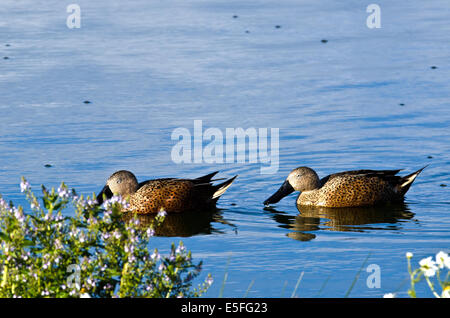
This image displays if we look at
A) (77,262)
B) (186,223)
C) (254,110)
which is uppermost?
(254,110)

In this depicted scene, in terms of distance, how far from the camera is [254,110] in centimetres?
1475

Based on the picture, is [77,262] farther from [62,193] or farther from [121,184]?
[121,184]

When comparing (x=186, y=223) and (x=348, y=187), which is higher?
(x=348, y=187)

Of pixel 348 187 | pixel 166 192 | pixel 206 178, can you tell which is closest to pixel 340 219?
pixel 348 187

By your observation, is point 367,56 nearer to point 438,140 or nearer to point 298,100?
point 298,100

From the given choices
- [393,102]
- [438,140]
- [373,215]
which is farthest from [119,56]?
[373,215]

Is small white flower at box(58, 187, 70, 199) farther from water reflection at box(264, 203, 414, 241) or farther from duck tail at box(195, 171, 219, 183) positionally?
duck tail at box(195, 171, 219, 183)

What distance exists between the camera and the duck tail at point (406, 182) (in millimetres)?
11320

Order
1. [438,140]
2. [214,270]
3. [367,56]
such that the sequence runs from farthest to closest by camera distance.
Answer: [367,56] < [438,140] < [214,270]

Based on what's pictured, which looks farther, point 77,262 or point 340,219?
point 340,219

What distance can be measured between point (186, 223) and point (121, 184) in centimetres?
99

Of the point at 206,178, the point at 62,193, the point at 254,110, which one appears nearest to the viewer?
the point at 62,193

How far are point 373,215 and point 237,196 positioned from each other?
167 centimetres

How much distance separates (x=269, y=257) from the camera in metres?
8.95
